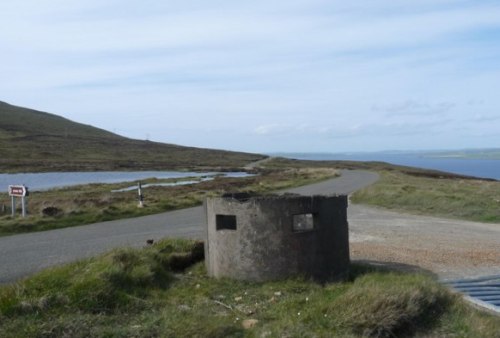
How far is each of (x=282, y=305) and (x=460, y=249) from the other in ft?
22.2

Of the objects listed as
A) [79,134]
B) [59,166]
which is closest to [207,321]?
[59,166]

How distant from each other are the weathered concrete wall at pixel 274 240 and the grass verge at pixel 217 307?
0.21m

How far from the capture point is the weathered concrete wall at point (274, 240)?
26.8 feet

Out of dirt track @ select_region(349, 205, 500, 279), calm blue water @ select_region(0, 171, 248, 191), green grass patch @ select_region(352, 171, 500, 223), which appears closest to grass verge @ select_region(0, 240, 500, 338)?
dirt track @ select_region(349, 205, 500, 279)

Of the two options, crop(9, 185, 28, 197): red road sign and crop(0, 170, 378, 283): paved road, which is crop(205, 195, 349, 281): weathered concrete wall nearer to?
crop(0, 170, 378, 283): paved road

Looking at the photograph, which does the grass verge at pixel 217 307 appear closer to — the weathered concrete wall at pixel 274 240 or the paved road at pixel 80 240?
the weathered concrete wall at pixel 274 240

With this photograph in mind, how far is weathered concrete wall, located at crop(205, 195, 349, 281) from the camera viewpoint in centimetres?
817

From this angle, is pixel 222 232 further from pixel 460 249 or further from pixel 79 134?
pixel 79 134

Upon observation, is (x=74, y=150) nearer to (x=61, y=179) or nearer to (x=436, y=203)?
(x=61, y=179)

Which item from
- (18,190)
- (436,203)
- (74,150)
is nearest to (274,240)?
(18,190)

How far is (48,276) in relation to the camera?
7.14 meters

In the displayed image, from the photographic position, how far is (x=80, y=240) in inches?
552

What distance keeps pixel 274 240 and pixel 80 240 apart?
7.15m

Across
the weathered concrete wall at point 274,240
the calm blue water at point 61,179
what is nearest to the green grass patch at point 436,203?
the weathered concrete wall at point 274,240
